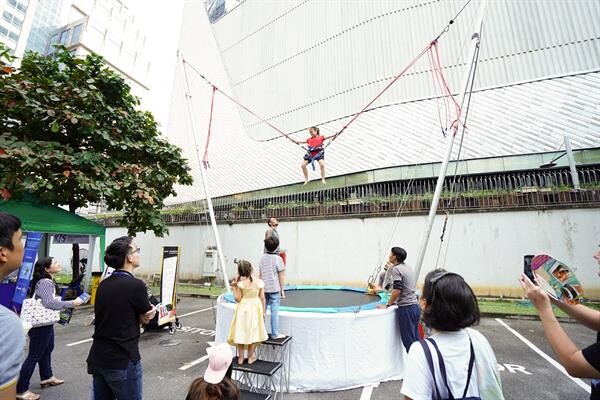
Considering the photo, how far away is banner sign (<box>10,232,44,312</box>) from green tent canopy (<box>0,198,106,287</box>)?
1304 millimetres

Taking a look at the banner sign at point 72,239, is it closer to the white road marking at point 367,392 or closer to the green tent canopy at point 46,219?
the green tent canopy at point 46,219

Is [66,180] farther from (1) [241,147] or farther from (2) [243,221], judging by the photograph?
(1) [241,147]

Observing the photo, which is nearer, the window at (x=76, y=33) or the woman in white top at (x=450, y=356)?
the woman in white top at (x=450, y=356)

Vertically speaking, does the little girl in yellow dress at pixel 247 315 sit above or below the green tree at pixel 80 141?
below

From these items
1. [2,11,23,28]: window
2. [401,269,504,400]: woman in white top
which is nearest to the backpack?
[401,269,504,400]: woman in white top

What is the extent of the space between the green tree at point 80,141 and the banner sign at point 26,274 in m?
1.50

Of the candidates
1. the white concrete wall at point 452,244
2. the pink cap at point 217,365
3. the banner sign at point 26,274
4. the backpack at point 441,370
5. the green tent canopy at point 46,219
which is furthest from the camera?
the white concrete wall at point 452,244

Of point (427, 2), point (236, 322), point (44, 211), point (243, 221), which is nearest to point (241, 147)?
point (243, 221)

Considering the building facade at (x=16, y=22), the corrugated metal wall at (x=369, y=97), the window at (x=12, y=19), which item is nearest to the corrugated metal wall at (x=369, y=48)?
the corrugated metal wall at (x=369, y=97)

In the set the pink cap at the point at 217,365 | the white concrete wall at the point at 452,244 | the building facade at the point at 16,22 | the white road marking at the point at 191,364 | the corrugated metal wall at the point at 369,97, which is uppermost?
the building facade at the point at 16,22

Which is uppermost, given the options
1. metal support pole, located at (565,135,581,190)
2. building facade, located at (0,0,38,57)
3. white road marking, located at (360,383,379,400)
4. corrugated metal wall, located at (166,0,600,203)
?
building facade, located at (0,0,38,57)

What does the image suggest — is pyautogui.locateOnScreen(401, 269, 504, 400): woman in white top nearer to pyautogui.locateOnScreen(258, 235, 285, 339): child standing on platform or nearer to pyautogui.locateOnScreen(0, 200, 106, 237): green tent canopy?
pyautogui.locateOnScreen(258, 235, 285, 339): child standing on platform

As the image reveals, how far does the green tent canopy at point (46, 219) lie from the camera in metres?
7.87

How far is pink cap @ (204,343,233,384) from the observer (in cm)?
155
